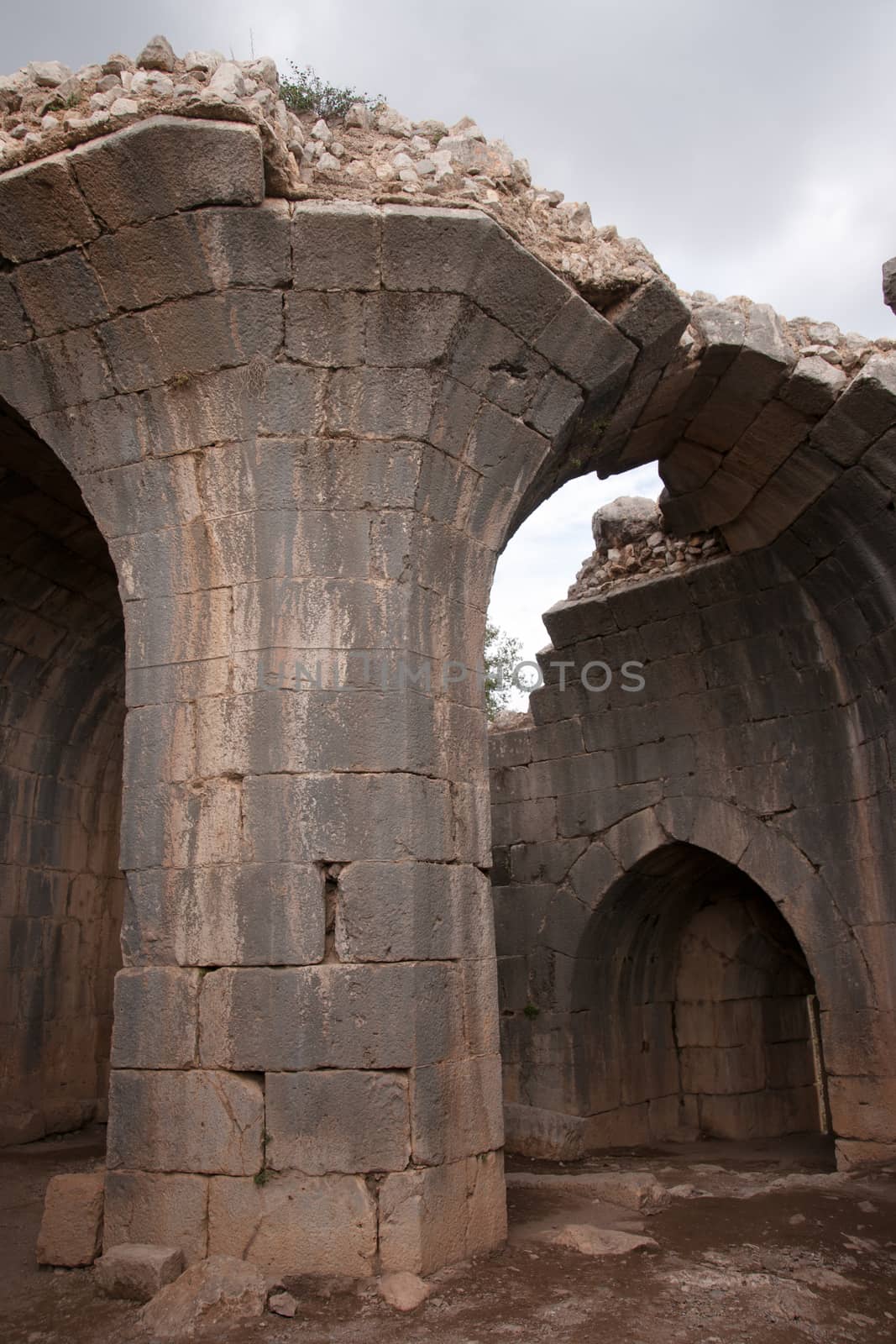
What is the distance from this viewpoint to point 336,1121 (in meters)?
4.32

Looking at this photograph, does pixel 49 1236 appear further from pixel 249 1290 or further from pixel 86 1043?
pixel 86 1043

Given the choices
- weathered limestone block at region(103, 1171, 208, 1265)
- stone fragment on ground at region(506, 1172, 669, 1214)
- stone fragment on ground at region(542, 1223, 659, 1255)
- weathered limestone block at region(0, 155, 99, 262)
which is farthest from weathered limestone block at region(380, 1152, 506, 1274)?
weathered limestone block at region(0, 155, 99, 262)

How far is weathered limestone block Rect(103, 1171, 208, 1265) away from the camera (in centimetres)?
431

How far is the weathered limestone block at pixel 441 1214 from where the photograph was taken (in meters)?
4.21

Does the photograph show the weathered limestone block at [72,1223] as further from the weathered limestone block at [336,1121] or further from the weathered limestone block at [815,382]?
the weathered limestone block at [815,382]

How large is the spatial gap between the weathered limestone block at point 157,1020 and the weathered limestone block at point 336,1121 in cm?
41

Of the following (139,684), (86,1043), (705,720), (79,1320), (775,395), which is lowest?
(79,1320)

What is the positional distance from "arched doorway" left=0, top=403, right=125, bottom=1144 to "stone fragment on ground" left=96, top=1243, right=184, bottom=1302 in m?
3.87

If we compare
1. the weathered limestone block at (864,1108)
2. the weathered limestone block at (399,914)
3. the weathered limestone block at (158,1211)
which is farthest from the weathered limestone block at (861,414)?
the weathered limestone block at (158,1211)

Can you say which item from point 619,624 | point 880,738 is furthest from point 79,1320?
point 619,624

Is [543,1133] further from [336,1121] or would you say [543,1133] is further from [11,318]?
[11,318]

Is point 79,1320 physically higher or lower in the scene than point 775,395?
lower

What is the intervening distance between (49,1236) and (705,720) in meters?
5.97

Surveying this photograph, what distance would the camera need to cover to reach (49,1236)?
4.60m
